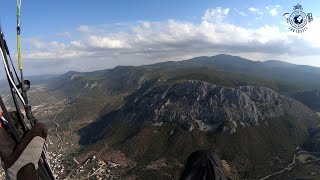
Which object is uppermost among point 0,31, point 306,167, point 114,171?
point 0,31

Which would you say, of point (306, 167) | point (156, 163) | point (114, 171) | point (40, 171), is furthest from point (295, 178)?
point (40, 171)

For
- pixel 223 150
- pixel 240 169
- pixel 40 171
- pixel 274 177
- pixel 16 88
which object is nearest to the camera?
pixel 16 88

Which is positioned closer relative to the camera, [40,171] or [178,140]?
[40,171]

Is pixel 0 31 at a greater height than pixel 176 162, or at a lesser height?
greater

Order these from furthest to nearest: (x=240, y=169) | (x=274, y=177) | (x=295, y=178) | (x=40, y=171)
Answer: (x=240, y=169) → (x=274, y=177) → (x=295, y=178) → (x=40, y=171)

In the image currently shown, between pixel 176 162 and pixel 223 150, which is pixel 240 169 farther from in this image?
pixel 176 162

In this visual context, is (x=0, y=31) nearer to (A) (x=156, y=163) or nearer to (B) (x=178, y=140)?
(A) (x=156, y=163)

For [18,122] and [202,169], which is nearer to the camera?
[202,169]

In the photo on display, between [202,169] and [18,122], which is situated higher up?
[18,122]
